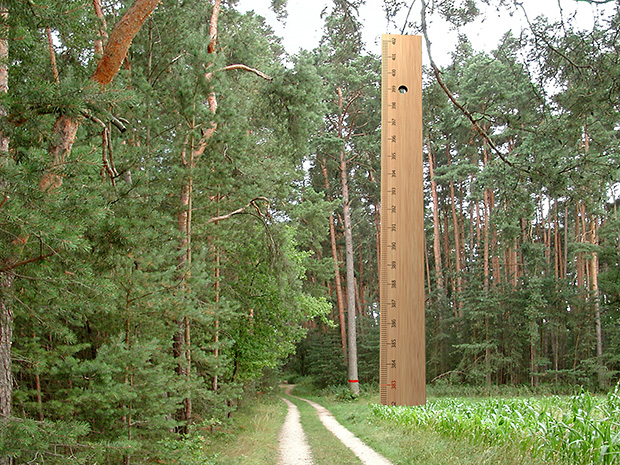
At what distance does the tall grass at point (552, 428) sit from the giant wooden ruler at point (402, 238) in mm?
1871

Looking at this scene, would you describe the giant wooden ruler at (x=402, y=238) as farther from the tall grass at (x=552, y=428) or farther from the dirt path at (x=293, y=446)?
the dirt path at (x=293, y=446)

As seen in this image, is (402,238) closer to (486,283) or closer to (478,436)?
(478,436)

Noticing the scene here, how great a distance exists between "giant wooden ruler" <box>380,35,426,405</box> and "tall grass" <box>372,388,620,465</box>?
6.14ft

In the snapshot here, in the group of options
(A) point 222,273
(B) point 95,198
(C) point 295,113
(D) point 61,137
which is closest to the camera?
(B) point 95,198

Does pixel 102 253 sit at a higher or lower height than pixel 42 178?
lower

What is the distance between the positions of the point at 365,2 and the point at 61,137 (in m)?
2.87

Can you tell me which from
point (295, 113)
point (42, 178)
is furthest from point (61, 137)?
point (295, 113)

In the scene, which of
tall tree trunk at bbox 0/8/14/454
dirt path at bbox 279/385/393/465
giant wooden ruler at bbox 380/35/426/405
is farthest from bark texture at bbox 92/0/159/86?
dirt path at bbox 279/385/393/465

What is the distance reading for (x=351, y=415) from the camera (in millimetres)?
13141

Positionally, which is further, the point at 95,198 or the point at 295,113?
the point at 295,113

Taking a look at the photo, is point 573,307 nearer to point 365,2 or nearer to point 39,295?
point 365,2

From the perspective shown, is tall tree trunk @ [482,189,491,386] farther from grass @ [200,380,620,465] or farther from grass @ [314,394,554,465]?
grass @ [314,394,554,465]

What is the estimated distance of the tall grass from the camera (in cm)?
379

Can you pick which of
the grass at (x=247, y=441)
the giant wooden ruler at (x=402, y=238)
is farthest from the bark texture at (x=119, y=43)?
the grass at (x=247, y=441)
